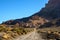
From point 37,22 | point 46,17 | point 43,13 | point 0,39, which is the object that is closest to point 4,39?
point 0,39

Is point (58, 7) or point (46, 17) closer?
point (46, 17)

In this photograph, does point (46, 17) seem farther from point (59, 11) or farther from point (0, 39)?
point (0, 39)

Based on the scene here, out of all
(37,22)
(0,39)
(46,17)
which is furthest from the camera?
(46,17)

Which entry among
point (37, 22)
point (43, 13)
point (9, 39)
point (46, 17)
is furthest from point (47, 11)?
point (9, 39)

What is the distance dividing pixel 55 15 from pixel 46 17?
9923 mm

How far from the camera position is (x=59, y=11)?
7170 inches

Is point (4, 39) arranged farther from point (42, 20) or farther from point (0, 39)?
point (42, 20)

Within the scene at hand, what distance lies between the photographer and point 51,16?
176 meters

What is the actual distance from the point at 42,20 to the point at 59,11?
21.5m

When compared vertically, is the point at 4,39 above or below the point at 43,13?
below

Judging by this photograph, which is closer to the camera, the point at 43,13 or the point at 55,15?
the point at 55,15

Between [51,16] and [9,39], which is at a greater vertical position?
[51,16]

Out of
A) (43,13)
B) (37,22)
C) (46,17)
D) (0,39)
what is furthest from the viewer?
(43,13)

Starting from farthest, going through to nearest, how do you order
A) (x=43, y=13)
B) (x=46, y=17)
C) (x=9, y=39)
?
(x=43, y=13)
(x=46, y=17)
(x=9, y=39)
